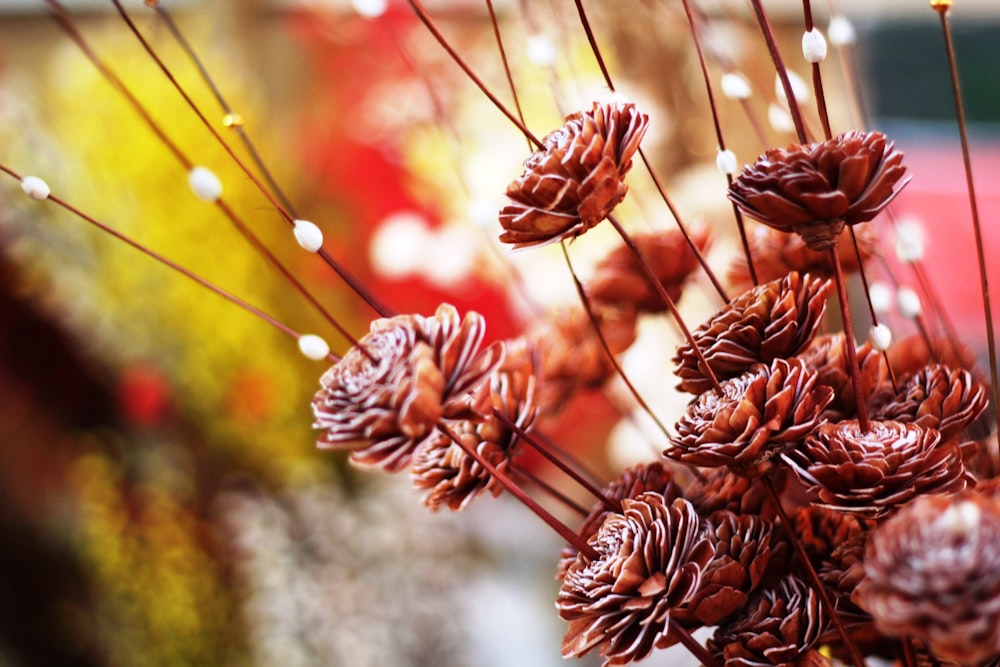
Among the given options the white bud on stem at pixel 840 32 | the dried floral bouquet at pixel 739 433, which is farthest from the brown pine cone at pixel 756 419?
the white bud on stem at pixel 840 32

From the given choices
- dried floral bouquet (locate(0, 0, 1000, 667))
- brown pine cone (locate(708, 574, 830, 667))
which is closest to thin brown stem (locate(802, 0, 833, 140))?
dried floral bouquet (locate(0, 0, 1000, 667))

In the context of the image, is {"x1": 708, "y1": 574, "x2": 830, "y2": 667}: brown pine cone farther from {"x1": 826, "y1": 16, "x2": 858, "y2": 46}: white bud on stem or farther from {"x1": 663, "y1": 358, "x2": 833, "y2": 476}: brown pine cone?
{"x1": 826, "y1": 16, "x2": 858, "y2": 46}: white bud on stem

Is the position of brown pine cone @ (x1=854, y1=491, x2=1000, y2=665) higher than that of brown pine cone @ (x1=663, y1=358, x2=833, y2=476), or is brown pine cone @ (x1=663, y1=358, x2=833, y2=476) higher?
brown pine cone @ (x1=663, y1=358, x2=833, y2=476)

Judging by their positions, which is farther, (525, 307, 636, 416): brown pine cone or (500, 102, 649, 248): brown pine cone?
(525, 307, 636, 416): brown pine cone

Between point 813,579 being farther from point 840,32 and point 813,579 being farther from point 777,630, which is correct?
point 840,32

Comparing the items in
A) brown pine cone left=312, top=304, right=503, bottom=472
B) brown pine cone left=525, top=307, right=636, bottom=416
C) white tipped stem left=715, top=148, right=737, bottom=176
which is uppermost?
brown pine cone left=525, top=307, right=636, bottom=416

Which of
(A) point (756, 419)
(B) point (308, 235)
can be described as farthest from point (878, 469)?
(B) point (308, 235)

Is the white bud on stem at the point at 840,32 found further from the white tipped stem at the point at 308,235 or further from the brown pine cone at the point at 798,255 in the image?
the white tipped stem at the point at 308,235
